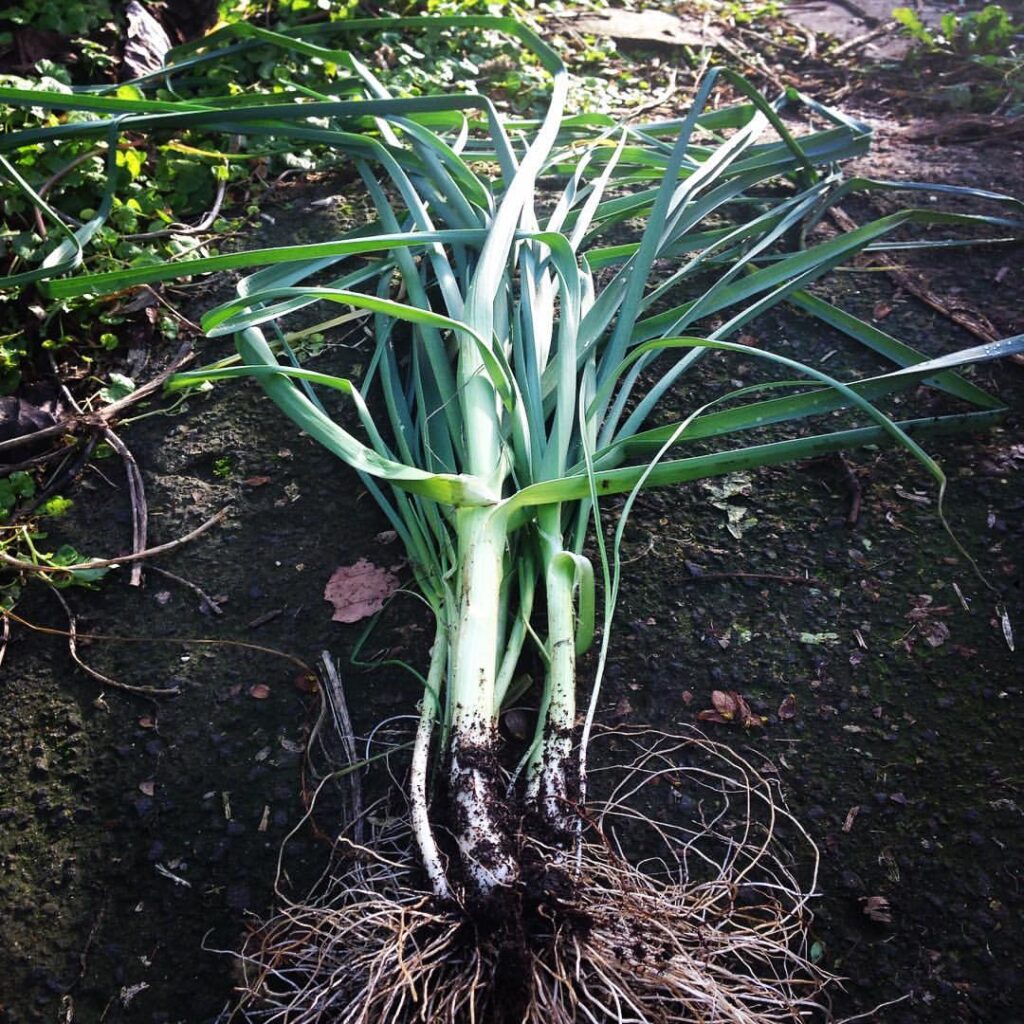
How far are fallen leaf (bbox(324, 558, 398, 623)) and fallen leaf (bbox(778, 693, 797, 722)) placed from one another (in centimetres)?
64

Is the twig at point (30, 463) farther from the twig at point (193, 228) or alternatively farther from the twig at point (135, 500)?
the twig at point (193, 228)

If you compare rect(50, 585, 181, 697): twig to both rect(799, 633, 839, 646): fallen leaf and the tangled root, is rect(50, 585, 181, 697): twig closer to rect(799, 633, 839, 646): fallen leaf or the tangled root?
the tangled root

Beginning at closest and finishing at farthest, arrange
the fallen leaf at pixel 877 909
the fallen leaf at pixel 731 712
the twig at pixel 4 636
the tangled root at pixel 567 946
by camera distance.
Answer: the tangled root at pixel 567 946 < the fallen leaf at pixel 877 909 < the fallen leaf at pixel 731 712 < the twig at pixel 4 636

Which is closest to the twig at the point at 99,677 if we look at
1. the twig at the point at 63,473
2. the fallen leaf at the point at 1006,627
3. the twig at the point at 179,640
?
the twig at the point at 179,640

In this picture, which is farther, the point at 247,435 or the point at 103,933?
the point at 247,435

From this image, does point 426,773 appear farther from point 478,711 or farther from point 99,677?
point 99,677

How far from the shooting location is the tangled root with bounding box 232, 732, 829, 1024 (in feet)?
3.24

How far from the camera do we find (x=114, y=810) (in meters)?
1.26

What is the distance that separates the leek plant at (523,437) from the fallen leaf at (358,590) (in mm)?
110

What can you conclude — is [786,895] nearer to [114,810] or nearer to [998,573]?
[998,573]

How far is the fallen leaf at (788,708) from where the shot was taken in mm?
1307

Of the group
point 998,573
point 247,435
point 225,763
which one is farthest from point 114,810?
point 998,573

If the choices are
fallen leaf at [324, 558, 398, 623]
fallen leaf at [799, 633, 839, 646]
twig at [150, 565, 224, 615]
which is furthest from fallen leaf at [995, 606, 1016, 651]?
twig at [150, 565, 224, 615]

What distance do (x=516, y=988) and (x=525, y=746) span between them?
36 cm
